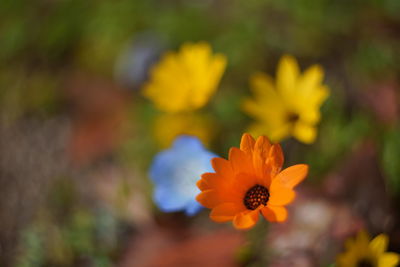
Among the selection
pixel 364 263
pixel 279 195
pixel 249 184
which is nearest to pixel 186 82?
pixel 249 184

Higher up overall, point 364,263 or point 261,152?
point 261,152

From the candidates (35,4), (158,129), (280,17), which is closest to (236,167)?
(158,129)

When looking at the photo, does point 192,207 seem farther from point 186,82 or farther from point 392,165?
point 392,165

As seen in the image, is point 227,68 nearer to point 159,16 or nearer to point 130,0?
point 159,16

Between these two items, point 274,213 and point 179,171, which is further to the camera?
point 179,171

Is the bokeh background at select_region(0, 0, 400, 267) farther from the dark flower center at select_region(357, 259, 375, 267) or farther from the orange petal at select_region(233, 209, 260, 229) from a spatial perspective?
the orange petal at select_region(233, 209, 260, 229)

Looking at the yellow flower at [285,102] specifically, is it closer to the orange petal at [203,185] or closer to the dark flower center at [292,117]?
the dark flower center at [292,117]

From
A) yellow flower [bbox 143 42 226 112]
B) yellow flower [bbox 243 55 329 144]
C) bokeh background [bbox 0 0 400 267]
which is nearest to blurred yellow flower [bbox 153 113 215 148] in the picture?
bokeh background [bbox 0 0 400 267]

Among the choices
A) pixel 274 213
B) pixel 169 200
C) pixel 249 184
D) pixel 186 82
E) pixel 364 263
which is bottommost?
pixel 364 263
